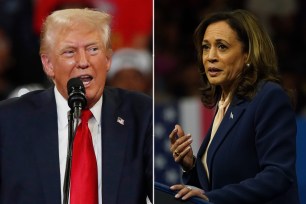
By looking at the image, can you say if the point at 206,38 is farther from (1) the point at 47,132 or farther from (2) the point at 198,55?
(1) the point at 47,132

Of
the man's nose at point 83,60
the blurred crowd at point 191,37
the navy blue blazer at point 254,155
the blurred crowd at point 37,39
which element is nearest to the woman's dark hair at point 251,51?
the navy blue blazer at point 254,155

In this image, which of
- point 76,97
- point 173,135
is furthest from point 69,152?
point 173,135

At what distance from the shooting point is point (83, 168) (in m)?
1.38

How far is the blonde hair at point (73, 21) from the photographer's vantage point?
4.51 ft

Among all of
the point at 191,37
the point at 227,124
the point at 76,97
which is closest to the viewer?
the point at 76,97

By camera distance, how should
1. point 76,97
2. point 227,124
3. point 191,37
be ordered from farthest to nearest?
point 191,37 < point 227,124 < point 76,97

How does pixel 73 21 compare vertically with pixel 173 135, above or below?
above

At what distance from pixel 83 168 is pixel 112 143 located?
0.23 ft

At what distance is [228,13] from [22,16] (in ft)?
1.21

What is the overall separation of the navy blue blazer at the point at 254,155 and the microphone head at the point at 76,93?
0.25 metres

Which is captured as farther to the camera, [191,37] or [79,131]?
[191,37]

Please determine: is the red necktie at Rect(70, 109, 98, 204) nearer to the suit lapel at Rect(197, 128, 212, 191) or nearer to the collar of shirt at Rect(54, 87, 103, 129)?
the collar of shirt at Rect(54, 87, 103, 129)

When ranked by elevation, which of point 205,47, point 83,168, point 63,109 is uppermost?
point 205,47

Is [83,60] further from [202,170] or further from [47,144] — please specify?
[202,170]
